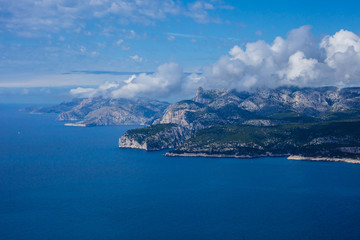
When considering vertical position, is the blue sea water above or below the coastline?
below

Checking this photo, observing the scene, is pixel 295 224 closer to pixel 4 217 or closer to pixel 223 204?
pixel 223 204

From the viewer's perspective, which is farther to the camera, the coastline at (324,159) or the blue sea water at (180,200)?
the coastline at (324,159)

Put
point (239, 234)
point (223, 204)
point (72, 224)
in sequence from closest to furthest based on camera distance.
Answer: point (239, 234) < point (72, 224) < point (223, 204)

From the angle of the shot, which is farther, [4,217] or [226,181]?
[226,181]

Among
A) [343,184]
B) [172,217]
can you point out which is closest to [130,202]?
[172,217]

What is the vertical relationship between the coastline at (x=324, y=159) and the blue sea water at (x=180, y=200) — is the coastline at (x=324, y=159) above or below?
above

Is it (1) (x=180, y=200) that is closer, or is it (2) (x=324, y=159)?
(1) (x=180, y=200)

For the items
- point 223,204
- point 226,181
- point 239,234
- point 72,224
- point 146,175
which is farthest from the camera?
point 146,175

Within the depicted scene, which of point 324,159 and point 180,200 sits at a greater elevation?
point 324,159
